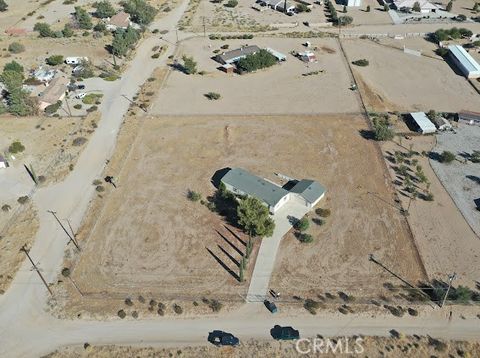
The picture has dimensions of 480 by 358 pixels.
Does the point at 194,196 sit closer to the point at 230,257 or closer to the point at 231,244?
the point at 231,244

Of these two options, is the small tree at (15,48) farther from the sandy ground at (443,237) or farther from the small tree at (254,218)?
the sandy ground at (443,237)

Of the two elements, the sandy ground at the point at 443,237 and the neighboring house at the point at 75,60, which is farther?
the neighboring house at the point at 75,60

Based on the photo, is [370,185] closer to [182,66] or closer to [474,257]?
[474,257]

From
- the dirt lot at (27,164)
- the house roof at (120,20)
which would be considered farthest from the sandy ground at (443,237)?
the house roof at (120,20)

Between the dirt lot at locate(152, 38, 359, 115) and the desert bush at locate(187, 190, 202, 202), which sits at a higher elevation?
the dirt lot at locate(152, 38, 359, 115)

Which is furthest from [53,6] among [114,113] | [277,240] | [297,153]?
[277,240]

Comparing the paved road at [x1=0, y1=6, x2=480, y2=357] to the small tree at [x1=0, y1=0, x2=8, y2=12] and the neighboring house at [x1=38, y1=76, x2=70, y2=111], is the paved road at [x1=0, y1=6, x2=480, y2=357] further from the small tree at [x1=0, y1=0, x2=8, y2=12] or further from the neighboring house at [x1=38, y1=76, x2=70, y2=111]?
the small tree at [x1=0, y1=0, x2=8, y2=12]

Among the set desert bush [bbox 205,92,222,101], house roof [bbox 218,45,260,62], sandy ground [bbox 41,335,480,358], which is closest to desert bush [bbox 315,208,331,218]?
sandy ground [bbox 41,335,480,358]
